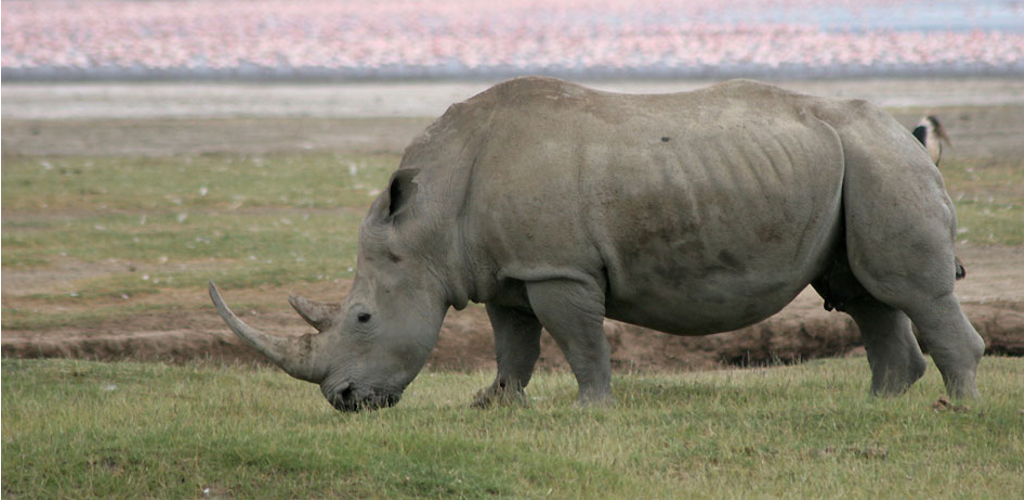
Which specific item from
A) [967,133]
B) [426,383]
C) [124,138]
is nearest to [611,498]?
[426,383]

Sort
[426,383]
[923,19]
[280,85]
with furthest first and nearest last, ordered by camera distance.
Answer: [923,19], [280,85], [426,383]

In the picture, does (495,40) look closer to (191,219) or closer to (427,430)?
(191,219)

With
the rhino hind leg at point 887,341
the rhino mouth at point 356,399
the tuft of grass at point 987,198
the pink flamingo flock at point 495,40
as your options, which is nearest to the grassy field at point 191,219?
the tuft of grass at point 987,198

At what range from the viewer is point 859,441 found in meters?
7.61

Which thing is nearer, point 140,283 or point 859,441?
point 859,441

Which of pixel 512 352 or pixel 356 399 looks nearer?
pixel 356 399

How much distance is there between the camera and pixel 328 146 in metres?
23.8

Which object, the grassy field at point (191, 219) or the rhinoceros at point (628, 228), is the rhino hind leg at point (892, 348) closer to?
the rhinoceros at point (628, 228)

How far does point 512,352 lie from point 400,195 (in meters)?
1.24

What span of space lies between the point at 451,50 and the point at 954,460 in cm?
3904

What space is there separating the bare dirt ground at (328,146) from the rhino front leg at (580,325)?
10.9 ft

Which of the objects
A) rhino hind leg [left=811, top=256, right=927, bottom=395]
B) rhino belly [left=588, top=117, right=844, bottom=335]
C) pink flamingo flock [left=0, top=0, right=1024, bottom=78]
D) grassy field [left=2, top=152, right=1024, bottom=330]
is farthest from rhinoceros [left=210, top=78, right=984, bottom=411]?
pink flamingo flock [left=0, top=0, right=1024, bottom=78]

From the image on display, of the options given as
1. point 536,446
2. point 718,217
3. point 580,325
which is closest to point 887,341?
point 718,217

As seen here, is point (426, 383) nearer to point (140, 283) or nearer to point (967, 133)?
point (140, 283)
